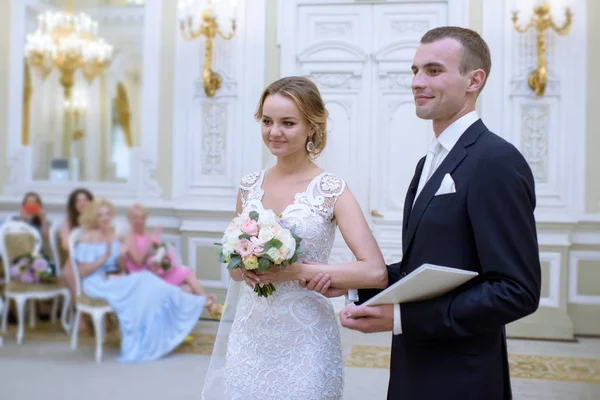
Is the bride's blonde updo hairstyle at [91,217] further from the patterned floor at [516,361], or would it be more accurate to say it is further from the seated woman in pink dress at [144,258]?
the patterned floor at [516,361]

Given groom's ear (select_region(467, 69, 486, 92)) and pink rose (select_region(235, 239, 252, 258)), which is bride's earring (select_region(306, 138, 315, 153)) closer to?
pink rose (select_region(235, 239, 252, 258))

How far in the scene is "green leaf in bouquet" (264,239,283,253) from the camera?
1879mm

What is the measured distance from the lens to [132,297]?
17.6 ft

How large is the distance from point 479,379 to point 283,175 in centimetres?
100

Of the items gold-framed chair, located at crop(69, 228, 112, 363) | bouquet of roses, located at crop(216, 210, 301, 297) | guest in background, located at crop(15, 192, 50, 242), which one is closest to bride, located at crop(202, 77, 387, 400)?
bouquet of roses, located at crop(216, 210, 301, 297)

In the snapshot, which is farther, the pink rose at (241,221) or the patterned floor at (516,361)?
the patterned floor at (516,361)

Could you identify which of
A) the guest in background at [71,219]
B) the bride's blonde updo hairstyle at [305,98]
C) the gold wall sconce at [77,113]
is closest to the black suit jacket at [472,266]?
the bride's blonde updo hairstyle at [305,98]

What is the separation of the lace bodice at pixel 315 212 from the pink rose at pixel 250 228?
15 cm

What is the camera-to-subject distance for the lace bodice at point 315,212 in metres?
2.14

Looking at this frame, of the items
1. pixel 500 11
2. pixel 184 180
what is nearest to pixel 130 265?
pixel 184 180

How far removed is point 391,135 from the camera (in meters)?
6.50

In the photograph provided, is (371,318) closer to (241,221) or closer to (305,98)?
(241,221)

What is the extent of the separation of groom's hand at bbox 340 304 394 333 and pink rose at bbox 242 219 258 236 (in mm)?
409

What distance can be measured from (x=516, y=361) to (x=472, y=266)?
400 centimetres
